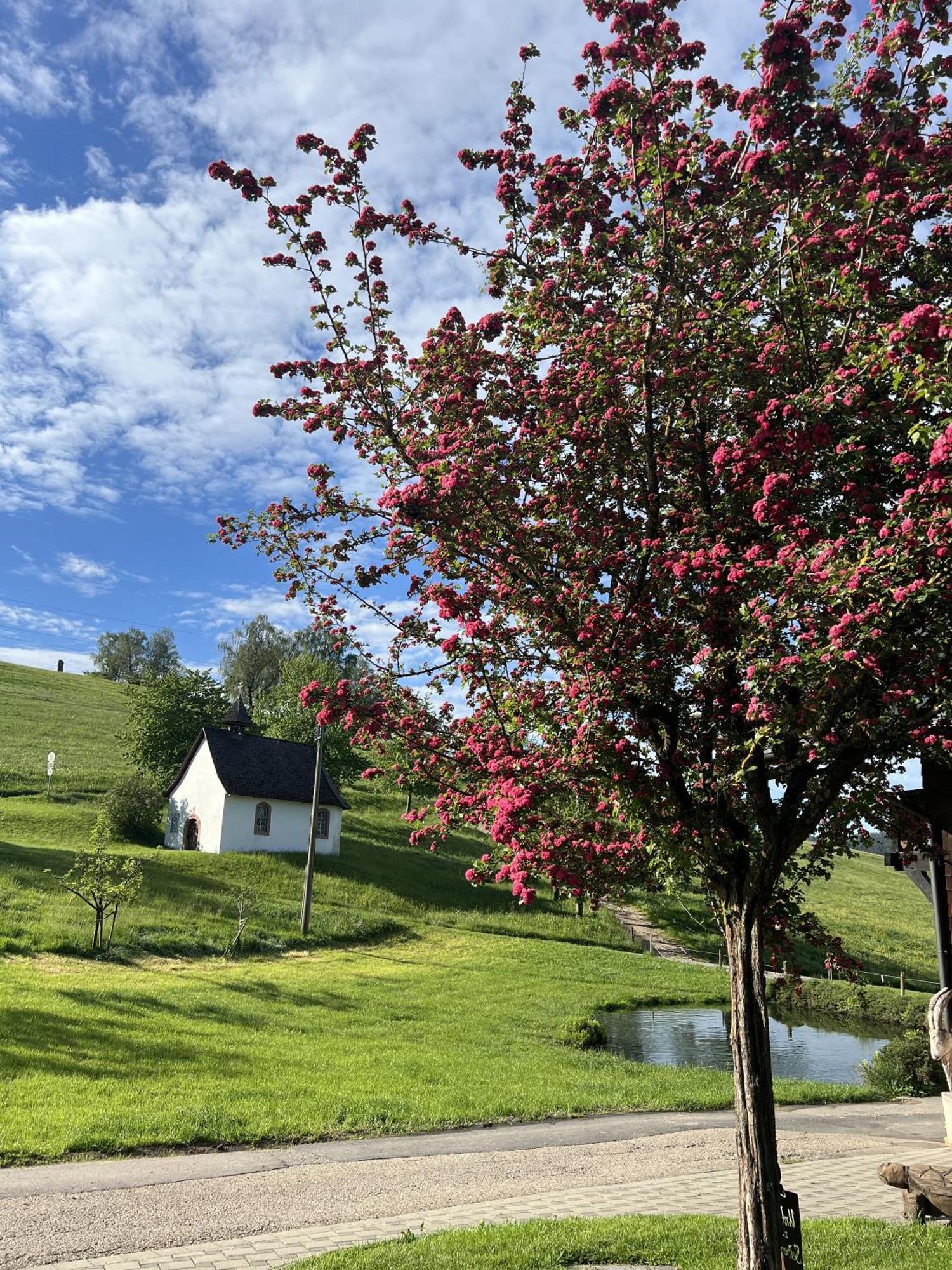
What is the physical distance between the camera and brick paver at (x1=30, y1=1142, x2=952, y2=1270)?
7496 millimetres

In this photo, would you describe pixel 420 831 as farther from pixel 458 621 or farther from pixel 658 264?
pixel 658 264

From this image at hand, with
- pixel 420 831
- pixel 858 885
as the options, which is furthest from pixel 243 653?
Result: pixel 420 831

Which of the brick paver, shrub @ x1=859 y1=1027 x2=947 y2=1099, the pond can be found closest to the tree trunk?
the brick paver

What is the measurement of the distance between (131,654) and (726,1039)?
428 ft

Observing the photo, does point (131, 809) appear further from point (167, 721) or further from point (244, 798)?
point (167, 721)

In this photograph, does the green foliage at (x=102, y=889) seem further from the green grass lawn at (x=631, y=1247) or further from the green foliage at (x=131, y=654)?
the green foliage at (x=131, y=654)

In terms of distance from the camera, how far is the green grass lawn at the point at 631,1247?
7094 millimetres

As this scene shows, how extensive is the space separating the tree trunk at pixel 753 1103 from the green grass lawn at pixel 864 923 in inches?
991

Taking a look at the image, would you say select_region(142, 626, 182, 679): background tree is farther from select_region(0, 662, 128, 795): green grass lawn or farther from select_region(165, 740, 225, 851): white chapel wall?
select_region(165, 740, 225, 851): white chapel wall

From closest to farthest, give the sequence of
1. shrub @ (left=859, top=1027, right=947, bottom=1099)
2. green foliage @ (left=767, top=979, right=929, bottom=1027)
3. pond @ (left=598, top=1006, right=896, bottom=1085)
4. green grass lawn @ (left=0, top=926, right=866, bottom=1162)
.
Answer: green grass lawn @ (left=0, top=926, right=866, bottom=1162), shrub @ (left=859, top=1027, right=947, bottom=1099), pond @ (left=598, top=1006, right=896, bottom=1085), green foliage @ (left=767, top=979, right=929, bottom=1027)

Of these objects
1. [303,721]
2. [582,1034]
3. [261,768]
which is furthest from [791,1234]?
[303,721]

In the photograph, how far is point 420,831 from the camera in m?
7.40

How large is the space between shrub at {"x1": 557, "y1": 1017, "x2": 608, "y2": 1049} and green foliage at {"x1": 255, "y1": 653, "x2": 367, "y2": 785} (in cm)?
2821

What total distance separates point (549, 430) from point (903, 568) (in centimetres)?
253
